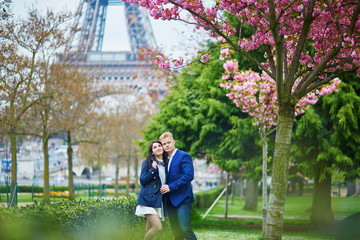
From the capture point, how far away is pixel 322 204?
59.5 ft

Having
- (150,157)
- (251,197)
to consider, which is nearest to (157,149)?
(150,157)

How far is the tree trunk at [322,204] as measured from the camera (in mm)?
17875

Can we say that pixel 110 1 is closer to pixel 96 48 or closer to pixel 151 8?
pixel 96 48

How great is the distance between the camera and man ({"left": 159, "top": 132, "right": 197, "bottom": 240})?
6.34m

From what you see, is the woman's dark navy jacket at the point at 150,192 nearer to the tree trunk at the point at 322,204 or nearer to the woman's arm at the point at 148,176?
the woman's arm at the point at 148,176

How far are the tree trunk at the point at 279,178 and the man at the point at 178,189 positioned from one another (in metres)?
1.09

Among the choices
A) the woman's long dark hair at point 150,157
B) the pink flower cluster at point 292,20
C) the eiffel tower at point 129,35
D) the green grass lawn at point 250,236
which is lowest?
the green grass lawn at point 250,236

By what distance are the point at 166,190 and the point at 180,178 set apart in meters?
0.24

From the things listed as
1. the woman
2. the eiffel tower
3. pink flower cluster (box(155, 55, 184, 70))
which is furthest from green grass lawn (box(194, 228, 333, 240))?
the eiffel tower

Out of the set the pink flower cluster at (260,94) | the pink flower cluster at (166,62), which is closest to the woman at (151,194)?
the pink flower cluster at (166,62)

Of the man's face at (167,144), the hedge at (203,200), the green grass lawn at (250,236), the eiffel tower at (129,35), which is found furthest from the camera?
the eiffel tower at (129,35)

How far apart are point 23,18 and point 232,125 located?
8.85 m

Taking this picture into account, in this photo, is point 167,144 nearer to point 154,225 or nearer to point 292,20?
point 154,225

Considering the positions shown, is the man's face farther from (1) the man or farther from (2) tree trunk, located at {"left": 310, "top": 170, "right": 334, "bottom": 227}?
(2) tree trunk, located at {"left": 310, "top": 170, "right": 334, "bottom": 227}
